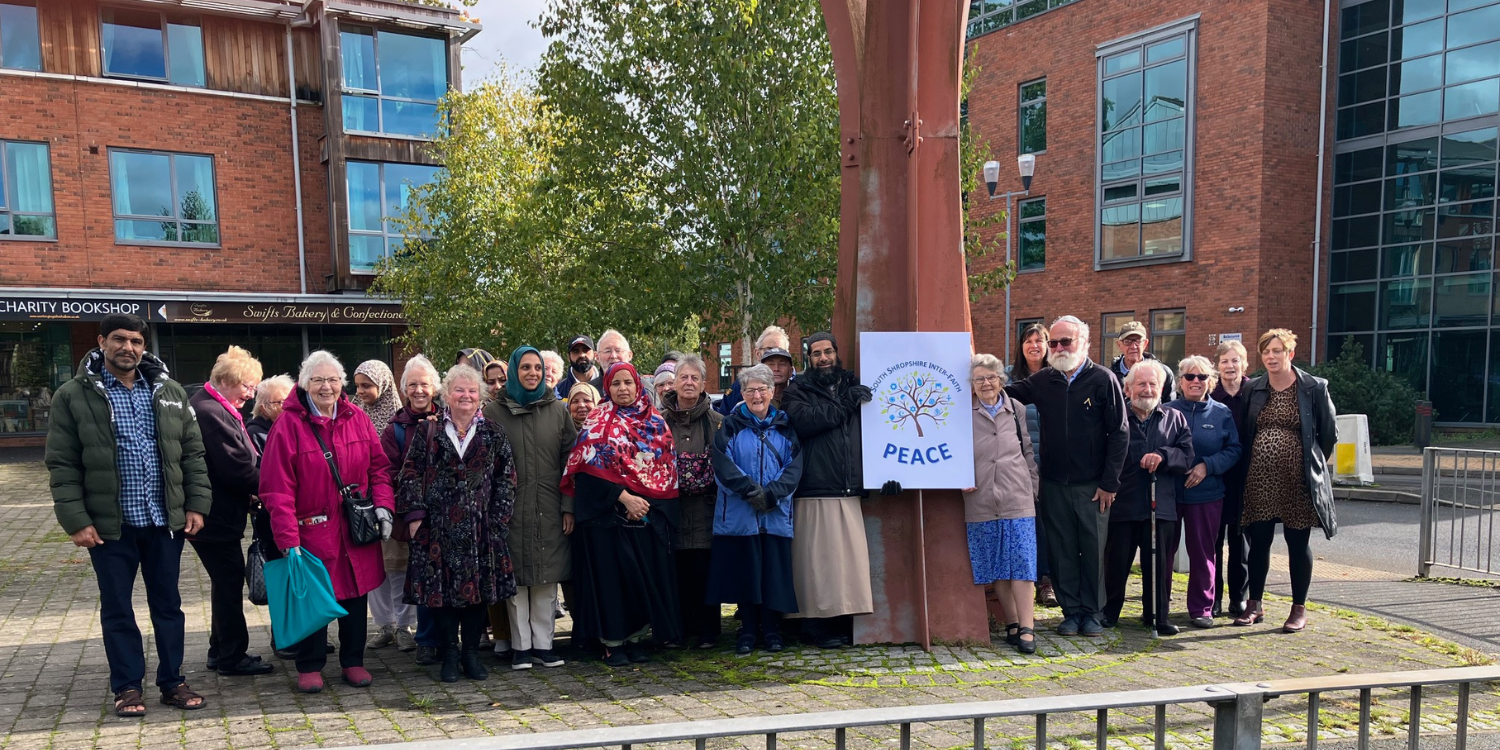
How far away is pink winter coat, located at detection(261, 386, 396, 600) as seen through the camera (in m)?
5.12

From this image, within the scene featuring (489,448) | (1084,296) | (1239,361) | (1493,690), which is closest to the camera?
(1493,690)

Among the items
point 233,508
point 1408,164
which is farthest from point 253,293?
point 1408,164

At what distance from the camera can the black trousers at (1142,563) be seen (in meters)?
6.34

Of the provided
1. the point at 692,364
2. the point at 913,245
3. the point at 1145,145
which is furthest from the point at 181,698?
the point at 1145,145

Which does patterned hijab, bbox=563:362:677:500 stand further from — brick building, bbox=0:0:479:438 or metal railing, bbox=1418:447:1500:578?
brick building, bbox=0:0:479:438

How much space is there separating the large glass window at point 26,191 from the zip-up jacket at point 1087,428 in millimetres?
22951

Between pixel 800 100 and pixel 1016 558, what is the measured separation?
7.68m

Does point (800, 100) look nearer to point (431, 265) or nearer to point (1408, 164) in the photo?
point (431, 265)

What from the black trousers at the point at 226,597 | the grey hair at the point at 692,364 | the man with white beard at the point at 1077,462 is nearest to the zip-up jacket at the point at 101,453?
the black trousers at the point at 226,597

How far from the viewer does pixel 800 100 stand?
12039 millimetres

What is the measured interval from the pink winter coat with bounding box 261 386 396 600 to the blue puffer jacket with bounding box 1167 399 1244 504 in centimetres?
518

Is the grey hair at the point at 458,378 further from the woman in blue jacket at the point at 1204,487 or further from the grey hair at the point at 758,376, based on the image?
the woman in blue jacket at the point at 1204,487

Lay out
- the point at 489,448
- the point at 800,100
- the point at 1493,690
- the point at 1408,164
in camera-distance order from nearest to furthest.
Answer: the point at 1493,690
the point at 489,448
the point at 800,100
the point at 1408,164

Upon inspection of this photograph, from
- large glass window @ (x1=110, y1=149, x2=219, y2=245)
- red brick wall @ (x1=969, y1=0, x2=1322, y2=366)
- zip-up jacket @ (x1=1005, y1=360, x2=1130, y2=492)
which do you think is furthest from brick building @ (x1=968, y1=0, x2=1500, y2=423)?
large glass window @ (x1=110, y1=149, x2=219, y2=245)
